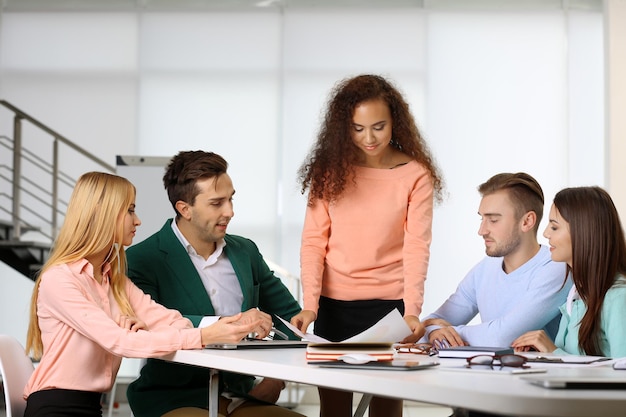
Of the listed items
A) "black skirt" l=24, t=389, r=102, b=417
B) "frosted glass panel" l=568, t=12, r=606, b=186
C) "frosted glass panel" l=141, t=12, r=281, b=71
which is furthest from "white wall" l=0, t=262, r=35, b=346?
"black skirt" l=24, t=389, r=102, b=417

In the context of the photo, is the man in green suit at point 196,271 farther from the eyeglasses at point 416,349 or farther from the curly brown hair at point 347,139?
the eyeglasses at point 416,349

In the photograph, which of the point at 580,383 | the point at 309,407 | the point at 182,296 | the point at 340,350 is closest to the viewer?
the point at 580,383

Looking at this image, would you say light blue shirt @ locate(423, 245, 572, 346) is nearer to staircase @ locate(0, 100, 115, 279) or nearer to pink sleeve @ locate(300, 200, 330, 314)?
pink sleeve @ locate(300, 200, 330, 314)

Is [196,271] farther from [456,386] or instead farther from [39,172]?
[39,172]

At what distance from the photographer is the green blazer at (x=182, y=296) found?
2286 mm

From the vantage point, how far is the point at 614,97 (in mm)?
6203

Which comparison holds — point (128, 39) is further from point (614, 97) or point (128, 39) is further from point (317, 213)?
point (317, 213)

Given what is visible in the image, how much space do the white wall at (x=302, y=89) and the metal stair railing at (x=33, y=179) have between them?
0.28 metres

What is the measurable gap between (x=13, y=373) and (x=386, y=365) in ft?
3.18

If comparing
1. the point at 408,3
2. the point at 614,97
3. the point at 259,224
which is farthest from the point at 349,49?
the point at 614,97

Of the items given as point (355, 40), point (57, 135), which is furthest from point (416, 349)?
point (355, 40)

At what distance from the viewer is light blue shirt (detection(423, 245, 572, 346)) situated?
2373 millimetres

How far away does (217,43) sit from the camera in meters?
6.58

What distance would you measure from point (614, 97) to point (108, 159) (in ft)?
11.7
